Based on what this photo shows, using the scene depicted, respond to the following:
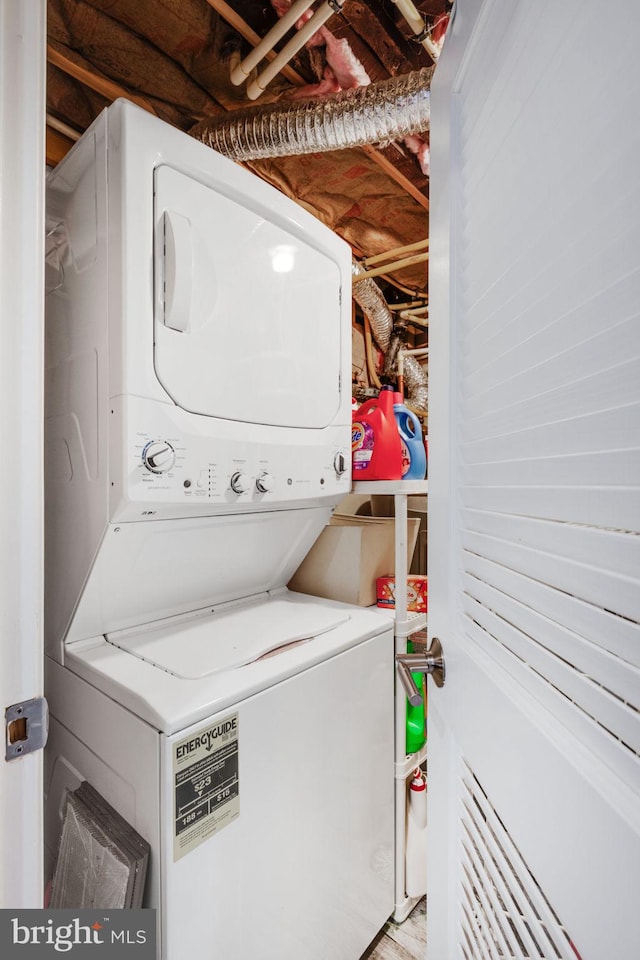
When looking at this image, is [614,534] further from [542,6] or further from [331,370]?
[331,370]

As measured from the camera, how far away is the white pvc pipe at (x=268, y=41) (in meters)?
1.31

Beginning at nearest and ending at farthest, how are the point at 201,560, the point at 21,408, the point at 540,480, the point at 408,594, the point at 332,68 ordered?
the point at 540,480 → the point at 21,408 → the point at 201,560 → the point at 332,68 → the point at 408,594

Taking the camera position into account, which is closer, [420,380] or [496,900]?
[496,900]

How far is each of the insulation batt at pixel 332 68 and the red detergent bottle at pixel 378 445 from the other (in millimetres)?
994

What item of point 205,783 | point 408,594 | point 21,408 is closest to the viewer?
point 21,408

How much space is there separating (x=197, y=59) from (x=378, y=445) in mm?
1419

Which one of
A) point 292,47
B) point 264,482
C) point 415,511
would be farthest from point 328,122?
point 415,511

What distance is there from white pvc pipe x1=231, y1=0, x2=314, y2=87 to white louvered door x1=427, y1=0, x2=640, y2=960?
0.74 metres

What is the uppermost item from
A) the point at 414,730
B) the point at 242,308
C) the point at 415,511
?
the point at 242,308

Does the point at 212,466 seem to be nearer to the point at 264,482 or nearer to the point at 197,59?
the point at 264,482

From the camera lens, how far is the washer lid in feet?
4.15

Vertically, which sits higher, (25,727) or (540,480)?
(540,480)

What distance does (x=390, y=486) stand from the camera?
170cm

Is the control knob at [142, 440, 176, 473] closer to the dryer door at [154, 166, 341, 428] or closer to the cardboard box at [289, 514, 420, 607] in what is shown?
the dryer door at [154, 166, 341, 428]
